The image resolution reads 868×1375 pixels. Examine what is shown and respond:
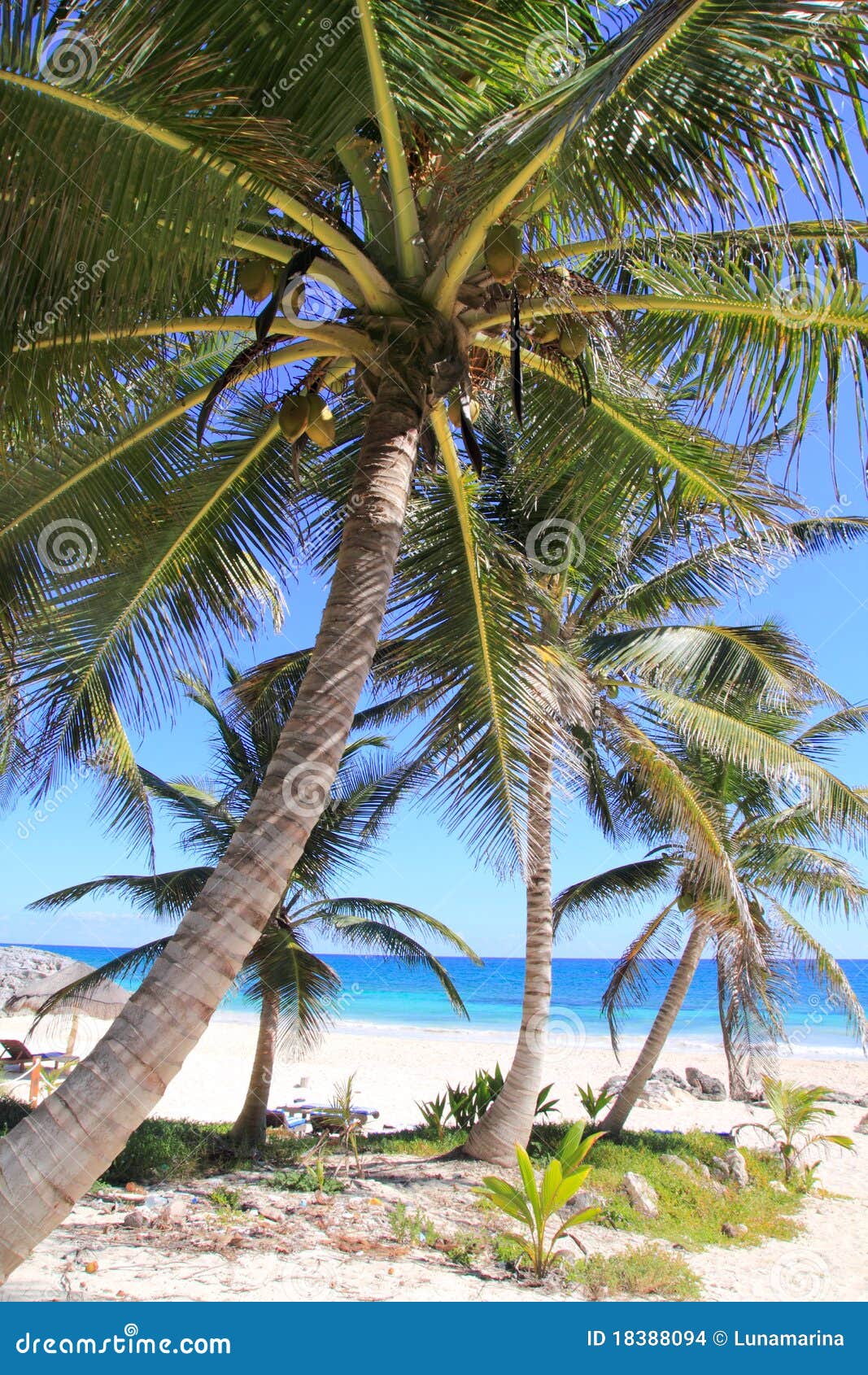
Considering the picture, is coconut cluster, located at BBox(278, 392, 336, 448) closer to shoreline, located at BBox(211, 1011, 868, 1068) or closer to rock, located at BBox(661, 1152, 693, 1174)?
rock, located at BBox(661, 1152, 693, 1174)

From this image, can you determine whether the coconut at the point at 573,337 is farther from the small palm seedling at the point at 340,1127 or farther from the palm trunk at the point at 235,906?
the small palm seedling at the point at 340,1127

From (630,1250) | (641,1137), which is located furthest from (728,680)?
(641,1137)

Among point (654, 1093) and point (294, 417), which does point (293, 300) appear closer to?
point (294, 417)

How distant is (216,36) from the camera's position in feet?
9.75

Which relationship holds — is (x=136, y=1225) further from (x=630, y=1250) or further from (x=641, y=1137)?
(x=641, y=1137)

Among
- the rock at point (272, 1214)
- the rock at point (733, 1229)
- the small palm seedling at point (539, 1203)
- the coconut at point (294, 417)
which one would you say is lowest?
the rock at point (733, 1229)

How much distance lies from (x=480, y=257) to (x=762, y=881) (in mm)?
11342

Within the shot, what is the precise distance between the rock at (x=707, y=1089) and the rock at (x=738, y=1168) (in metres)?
9.96

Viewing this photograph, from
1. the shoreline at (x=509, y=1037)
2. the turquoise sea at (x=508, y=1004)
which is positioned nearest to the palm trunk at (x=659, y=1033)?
the turquoise sea at (x=508, y=1004)

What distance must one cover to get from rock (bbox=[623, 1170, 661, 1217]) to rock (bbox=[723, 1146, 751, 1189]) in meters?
2.35

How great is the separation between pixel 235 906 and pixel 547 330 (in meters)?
2.80

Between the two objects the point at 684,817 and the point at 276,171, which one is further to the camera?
the point at 684,817

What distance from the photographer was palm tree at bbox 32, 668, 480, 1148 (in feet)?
36.8

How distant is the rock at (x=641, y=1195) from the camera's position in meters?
9.58
